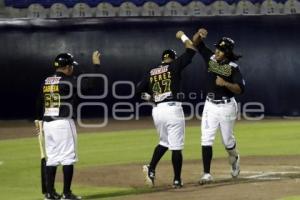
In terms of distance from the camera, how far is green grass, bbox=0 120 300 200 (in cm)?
1196

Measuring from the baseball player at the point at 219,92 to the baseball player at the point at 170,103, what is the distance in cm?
46

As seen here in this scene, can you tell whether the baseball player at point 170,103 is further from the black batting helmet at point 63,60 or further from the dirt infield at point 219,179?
the black batting helmet at point 63,60

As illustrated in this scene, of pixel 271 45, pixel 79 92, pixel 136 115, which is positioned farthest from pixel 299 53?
pixel 79 92

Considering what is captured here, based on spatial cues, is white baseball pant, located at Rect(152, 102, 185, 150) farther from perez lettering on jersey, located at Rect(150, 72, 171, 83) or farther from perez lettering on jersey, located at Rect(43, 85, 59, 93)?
perez lettering on jersey, located at Rect(43, 85, 59, 93)

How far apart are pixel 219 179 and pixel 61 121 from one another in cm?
308

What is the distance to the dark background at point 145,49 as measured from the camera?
23.3m

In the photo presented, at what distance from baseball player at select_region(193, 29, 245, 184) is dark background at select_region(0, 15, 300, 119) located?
11297mm

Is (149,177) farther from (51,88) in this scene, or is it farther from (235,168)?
(51,88)

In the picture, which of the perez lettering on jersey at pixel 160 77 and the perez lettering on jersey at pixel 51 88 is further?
the perez lettering on jersey at pixel 160 77

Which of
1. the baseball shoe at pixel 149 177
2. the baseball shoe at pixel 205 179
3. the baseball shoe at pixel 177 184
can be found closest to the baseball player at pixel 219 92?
the baseball shoe at pixel 205 179

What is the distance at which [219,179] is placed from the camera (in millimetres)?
12273

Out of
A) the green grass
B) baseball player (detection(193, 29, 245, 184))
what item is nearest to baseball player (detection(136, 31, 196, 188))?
baseball player (detection(193, 29, 245, 184))

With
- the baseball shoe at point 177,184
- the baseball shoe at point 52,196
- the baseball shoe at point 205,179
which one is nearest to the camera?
the baseball shoe at point 52,196

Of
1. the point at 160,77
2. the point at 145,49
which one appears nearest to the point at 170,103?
the point at 160,77
